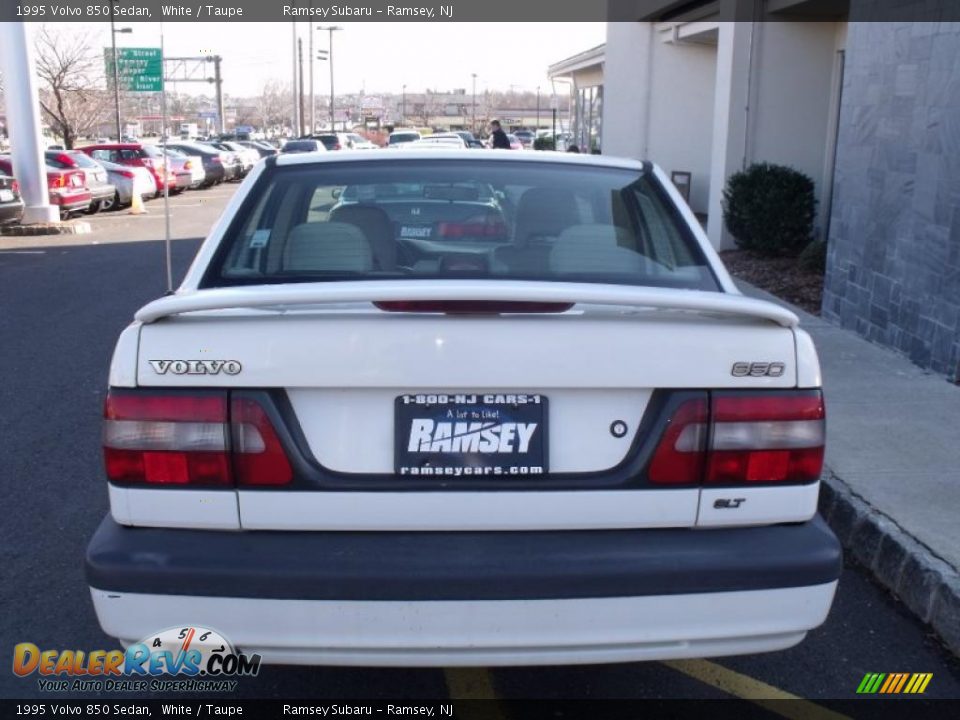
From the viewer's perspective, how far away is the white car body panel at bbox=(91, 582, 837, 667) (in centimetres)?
272

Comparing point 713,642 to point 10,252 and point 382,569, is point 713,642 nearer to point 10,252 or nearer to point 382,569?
point 382,569

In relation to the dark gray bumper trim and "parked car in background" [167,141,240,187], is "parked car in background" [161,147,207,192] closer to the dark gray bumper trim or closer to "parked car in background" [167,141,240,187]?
"parked car in background" [167,141,240,187]

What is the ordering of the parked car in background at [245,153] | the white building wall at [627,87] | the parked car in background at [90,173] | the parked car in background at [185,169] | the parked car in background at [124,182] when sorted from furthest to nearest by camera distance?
the parked car in background at [245,153]
the parked car in background at [185,169]
the parked car in background at [124,182]
the white building wall at [627,87]
the parked car in background at [90,173]

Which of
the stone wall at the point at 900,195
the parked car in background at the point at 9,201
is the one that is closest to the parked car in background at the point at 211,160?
the parked car in background at the point at 9,201

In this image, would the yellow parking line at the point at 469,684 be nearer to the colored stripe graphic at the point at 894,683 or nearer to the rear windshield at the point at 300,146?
the colored stripe graphic at the point at 894,683

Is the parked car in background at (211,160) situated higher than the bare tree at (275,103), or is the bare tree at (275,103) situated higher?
the bare tree at (275,103)

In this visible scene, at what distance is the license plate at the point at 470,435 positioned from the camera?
2.80 m

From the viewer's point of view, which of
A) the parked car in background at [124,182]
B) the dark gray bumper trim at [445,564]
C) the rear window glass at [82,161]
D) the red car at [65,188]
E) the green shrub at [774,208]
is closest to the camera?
the dark gray bumper trim at [445,564]

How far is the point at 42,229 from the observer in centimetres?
1838

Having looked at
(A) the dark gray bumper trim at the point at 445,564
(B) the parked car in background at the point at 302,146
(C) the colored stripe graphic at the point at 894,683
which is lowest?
(C) the colored stripe graphic at the point at 894,683

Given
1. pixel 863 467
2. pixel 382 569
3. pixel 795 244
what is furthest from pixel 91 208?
pixel 382 569

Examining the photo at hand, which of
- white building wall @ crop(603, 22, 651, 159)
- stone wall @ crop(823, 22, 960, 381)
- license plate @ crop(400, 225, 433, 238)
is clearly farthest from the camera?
white building wall @ crop(603, 22, 651, 159)

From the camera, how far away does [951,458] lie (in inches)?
217

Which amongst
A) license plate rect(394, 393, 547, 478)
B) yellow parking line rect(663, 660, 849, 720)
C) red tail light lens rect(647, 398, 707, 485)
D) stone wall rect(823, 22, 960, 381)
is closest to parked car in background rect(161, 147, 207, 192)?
stone wall rect(823, 22, 960, 381)
